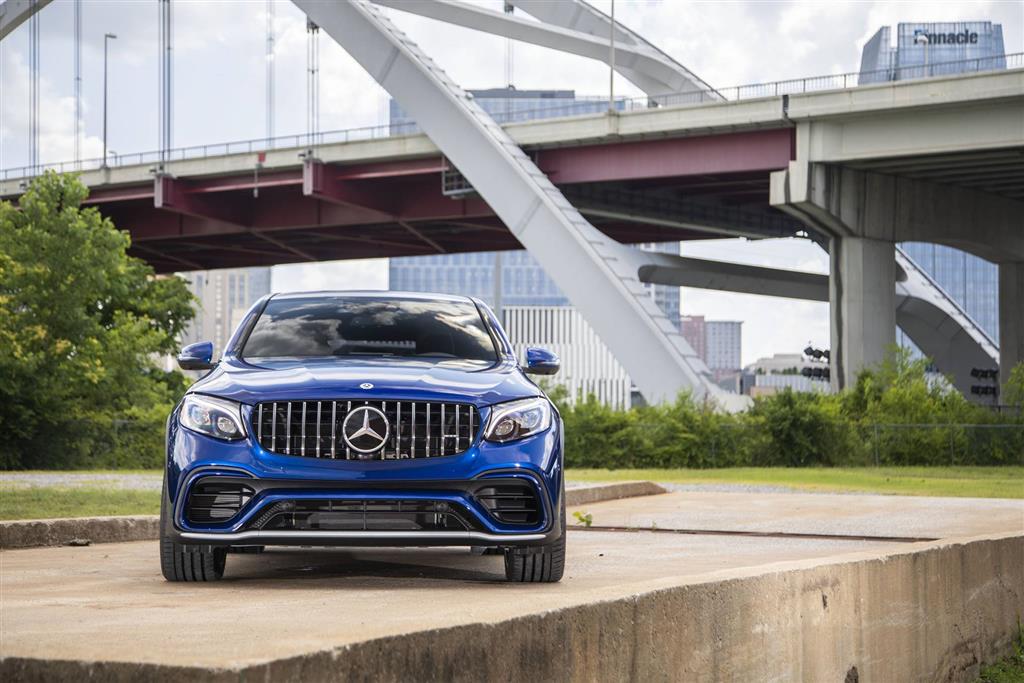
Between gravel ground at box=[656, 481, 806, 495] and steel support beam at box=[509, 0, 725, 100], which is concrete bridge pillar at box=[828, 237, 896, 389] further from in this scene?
gravel ground at box=[656, 481, 806, 495]

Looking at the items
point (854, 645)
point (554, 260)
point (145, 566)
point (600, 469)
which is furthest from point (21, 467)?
point (854, 645)

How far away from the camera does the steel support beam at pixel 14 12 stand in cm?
7069

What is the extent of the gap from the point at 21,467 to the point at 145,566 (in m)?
24.2

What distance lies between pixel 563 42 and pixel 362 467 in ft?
166

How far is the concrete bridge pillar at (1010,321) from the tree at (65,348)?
1296 inches

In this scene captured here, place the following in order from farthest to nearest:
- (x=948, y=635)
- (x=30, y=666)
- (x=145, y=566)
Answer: (x=145, y=566)
(x=948, y=635)
(x=30, y=666)

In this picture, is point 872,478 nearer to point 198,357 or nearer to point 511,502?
point 198,357

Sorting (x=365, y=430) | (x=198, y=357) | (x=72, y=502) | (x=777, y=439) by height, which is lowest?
(x=777, y=439)

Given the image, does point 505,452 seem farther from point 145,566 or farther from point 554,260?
point 554,260

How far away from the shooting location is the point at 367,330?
9.18 metres

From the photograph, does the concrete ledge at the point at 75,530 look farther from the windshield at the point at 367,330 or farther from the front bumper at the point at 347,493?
the front bumper at the point at 347,493

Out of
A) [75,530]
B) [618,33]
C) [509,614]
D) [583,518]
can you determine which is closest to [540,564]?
[509,614]

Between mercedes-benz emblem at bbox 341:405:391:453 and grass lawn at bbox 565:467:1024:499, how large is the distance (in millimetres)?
15560

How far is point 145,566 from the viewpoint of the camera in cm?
934
